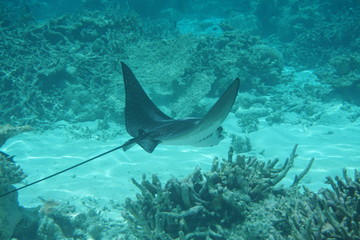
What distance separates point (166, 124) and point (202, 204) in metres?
1.40

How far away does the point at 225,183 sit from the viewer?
13.0ft

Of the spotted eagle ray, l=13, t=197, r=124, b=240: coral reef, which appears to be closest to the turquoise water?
l=13, t=197, r=124, b=240: coral reef

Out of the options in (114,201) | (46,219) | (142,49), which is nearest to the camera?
(46,219)

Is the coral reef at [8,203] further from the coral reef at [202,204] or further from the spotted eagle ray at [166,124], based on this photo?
the coral reef at [202,204]

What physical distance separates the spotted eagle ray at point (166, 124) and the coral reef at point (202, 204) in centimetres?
90

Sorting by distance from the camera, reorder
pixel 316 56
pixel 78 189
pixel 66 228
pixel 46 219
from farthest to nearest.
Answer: pixel 316 56, pixel 78 189, pixel 66 228, pixel 46 219

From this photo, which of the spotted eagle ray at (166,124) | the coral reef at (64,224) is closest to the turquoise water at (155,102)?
the coral reef at (64,224)

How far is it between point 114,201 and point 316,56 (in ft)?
53.4

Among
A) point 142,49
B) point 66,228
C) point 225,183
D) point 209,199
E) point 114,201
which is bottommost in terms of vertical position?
point 66,228

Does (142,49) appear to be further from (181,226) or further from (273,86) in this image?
(181,226)

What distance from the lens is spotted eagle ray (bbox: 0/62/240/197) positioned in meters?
2.76

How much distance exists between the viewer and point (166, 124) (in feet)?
11.7

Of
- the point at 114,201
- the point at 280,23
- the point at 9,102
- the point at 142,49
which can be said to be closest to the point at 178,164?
the point at 114,201

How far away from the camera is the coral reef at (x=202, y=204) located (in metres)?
3.59
